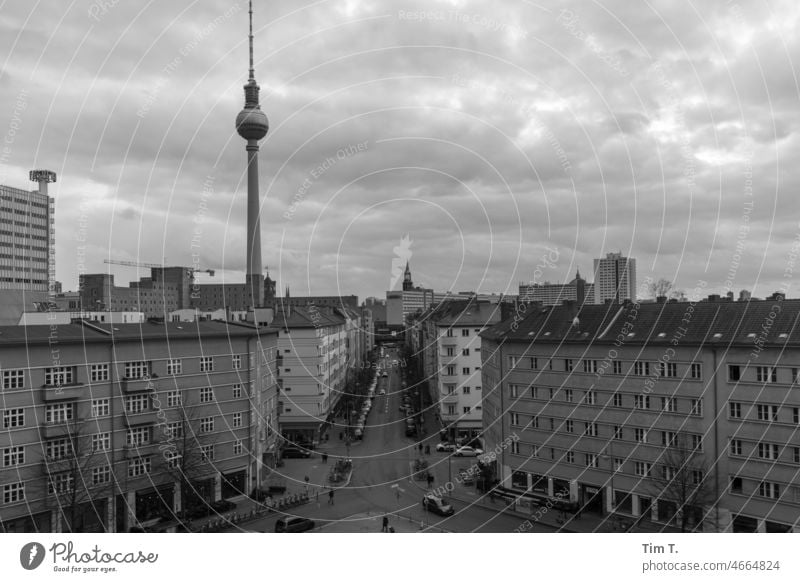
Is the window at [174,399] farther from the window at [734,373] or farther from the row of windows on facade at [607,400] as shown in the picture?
the window at [734,373]

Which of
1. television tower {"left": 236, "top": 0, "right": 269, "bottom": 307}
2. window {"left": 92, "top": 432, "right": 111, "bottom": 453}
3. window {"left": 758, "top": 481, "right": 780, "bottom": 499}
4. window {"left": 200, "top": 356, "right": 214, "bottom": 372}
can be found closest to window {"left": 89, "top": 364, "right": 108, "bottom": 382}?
window {"left": 92, "top": 432, "right": 111, "bottom": 453}

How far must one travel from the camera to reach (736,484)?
54.5 feet

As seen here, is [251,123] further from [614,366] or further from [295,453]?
[614,366]

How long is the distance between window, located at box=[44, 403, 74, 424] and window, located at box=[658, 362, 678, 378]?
16.7m

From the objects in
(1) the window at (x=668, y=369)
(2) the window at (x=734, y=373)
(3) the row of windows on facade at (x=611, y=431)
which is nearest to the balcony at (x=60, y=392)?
(3) the row of windows on facade at (x=611, y=431)

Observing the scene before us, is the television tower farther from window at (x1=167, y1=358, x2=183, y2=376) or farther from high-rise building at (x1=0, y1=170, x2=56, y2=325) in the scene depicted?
window at (x1=167, y1=358, x2=183, y2=376)

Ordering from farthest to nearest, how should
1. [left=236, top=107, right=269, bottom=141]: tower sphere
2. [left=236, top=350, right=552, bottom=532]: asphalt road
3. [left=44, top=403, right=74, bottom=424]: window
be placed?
1. [left=236, top=107, right=269, bottom=141]: tower sphere
2. [left=236, top=350, right=552, bottom=532]: asphalt road
3. [left=44, top=403, right=74, bottom=424]: window

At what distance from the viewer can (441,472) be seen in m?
25.2

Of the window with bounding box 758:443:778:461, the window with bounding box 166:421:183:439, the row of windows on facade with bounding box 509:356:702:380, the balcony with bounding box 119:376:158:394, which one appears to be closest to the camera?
the window with bounding box 758:443:778:461

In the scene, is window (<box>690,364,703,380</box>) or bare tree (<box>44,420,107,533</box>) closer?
bare tree (<box>44,420,107,533</box>)

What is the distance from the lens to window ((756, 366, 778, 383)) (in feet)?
52.8

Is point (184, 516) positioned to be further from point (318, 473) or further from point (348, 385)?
point (348, 385)

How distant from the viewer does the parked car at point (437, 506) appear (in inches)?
769

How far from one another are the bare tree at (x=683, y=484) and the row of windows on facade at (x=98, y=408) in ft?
46.6
